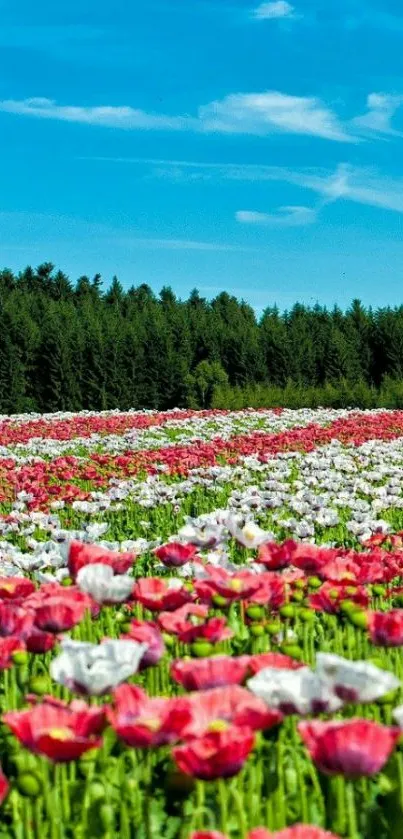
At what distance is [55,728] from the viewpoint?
5.64 feet

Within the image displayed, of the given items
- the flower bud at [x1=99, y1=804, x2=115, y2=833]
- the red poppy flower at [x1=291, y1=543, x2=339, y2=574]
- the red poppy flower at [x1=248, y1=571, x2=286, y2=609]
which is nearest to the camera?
the flower bud at [x1=99, y1=804, x2=115, y2=833]

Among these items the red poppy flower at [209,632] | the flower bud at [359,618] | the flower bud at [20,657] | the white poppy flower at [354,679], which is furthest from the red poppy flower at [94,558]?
the white poppy flower at [354,679]

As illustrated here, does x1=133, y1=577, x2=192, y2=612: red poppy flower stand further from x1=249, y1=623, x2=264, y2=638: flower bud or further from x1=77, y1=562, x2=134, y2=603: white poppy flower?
x1=249, y1=623, x2=264, y2=638: flower bud

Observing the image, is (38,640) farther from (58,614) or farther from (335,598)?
(335,598)

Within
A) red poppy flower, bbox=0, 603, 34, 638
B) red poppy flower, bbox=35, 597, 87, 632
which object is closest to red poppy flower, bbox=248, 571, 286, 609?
red poppy flower, bbox=35, 597, 87, 632

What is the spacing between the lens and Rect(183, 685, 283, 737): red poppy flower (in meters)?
1.60

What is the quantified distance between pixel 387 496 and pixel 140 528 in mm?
2219

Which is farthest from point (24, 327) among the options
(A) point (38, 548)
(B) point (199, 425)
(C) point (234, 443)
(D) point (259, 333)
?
(A) point (38, 548)

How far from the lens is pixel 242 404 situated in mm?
25484

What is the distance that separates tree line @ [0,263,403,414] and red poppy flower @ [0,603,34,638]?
26.1m

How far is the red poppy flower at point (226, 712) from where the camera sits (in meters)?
1.60

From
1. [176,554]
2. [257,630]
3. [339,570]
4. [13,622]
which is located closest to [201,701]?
[13,622]

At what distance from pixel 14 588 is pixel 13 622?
0.41 meters

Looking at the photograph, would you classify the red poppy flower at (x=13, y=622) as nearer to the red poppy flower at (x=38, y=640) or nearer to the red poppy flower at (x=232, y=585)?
the red poppy flower at (x=38, y=640)
